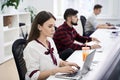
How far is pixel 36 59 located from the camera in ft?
5.50

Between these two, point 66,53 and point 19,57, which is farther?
point 66,53

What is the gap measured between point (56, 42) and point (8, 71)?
1.36 meters

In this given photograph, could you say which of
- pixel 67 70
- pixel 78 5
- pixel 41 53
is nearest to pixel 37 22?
pixel 41 53

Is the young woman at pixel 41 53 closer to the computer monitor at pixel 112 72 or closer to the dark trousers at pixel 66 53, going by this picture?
the dark trousers at pixel 66 53

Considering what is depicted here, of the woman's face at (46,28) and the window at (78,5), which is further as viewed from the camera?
the window at (78,5)

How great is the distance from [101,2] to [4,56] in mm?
3341

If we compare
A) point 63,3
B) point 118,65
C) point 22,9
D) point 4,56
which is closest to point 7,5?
point 4,56

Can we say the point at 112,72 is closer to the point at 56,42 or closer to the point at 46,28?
the point at 46,28

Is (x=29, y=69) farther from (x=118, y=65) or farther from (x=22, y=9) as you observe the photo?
(x=22, y=9)

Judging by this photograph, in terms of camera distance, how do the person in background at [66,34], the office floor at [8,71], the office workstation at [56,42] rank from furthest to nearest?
the office floor at [8,71]
the person in background at [66,34]
the office workstation at [56,42]

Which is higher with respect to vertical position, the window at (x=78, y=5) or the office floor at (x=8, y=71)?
the window at (x=78, y=5)

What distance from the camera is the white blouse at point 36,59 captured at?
64.7 inches

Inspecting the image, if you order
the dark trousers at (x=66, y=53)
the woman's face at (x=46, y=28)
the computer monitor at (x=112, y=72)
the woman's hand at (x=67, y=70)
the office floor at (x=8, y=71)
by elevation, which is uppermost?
the computer monitor at (x=112, y=72)

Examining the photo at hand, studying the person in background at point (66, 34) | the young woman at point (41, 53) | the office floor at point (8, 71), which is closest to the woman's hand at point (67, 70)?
the young woman at point (41, 53)
